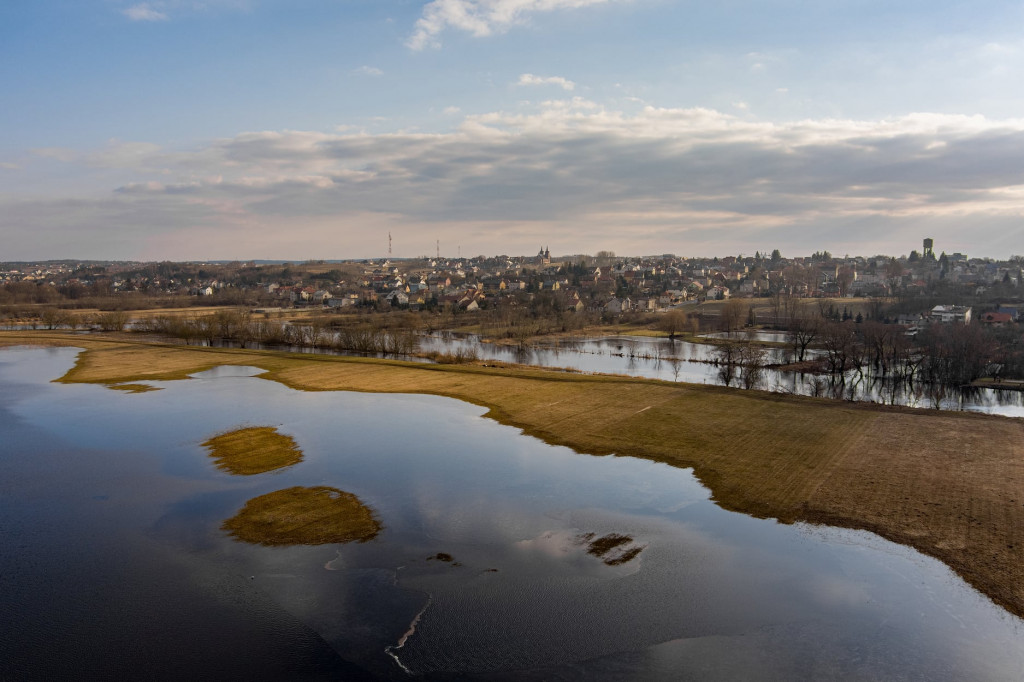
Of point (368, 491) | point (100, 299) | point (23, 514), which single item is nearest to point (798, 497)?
point (368, 491)

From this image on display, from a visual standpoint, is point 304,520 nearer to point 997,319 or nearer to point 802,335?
point 802,335

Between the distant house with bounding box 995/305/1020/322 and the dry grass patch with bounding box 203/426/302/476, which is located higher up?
the distant house with bounding box 995/305/1020/322

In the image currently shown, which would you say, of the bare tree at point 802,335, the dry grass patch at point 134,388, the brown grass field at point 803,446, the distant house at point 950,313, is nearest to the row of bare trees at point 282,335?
the brown grass field at point 803,446

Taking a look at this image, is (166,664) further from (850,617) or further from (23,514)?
(850,617)

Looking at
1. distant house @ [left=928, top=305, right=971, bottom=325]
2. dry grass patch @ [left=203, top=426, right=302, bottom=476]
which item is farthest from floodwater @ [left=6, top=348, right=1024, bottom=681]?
distant house @ [left=928, top=305, right=971, bottom=325]

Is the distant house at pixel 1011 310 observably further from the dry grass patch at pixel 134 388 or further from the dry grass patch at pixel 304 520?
the dry grass patch at pixel 134 388

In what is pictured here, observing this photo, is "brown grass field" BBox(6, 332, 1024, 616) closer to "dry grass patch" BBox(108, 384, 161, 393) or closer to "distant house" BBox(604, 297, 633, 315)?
"dry grass patch" BBox(108, 384, 161, 393)
